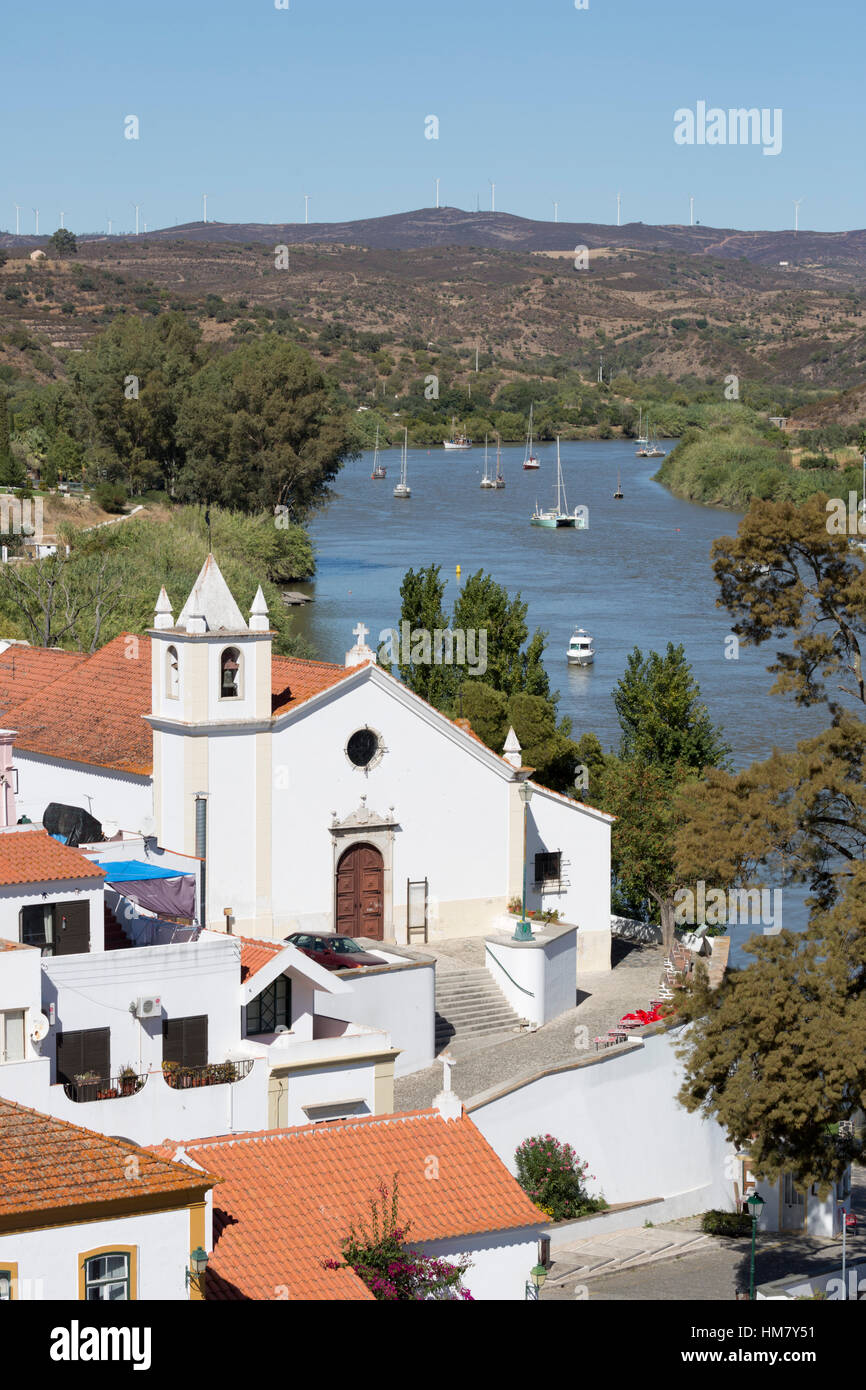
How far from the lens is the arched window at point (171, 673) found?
33438 mm

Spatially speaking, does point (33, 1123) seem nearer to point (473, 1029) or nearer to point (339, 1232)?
point (339, 1232)

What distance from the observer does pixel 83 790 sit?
1409 inches

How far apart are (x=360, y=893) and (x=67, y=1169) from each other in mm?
18067

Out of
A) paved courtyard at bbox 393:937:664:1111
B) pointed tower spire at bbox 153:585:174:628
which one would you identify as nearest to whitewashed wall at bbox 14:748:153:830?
pointed tower spire at bbox 153:585:174:628

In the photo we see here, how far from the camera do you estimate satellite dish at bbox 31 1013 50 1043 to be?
23.8 metres

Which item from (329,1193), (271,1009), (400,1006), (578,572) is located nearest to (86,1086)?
(271,1009)

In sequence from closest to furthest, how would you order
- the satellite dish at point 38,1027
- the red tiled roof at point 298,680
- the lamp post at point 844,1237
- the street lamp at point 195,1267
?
1. the street lamp at point 195,1267
2. the satellite dish at point 38,1027
3. the lamp post at point 844,1237
4. the red tiled roof at point 298,680

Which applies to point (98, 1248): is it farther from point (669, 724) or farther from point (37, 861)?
point (669, 724)

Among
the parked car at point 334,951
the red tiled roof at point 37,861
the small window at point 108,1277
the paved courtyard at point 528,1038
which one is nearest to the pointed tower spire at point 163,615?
the parked car at point 334,951

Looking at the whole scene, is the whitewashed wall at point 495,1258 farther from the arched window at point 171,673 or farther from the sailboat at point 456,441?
the sailboat at point 456,441

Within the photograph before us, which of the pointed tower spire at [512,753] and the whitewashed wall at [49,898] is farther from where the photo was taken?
the pointed tower spire at [512,753]

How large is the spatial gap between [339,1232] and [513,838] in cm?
1643

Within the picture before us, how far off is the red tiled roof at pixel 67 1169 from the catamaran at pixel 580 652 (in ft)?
178

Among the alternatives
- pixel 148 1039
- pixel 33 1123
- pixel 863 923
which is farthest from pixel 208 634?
pixel 33 1123
